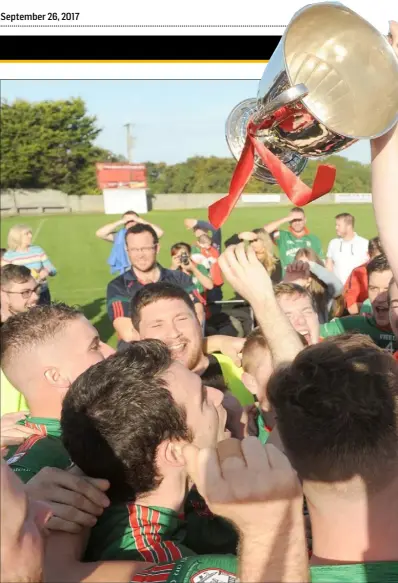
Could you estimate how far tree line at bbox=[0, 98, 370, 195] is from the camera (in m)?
42.8

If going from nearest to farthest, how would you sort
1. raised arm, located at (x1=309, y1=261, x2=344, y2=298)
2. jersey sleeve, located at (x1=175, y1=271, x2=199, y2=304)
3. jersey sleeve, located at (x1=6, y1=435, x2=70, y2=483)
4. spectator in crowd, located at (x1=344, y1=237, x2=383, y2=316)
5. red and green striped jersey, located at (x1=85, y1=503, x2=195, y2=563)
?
red and green striped jersey, located at (x1=85, y1=503, x2=195, y2=563) → jersey sleeve, located at (x1=6, y1=435, x2=70, y2=483) → jersey sleeve, located at (x1=175, y1=271, x2=199, y2=304) → spectator in crowd, located at (x1=344, y1=237, x2=383, y2=316) → raised arm, located at (x1=309, y1=261, x2=344, y2=298)

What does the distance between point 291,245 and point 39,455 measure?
5.71m

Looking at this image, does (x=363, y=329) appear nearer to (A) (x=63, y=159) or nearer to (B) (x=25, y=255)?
(B) (x=25, y=255)

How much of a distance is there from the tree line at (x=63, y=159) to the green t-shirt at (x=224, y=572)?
130 feet

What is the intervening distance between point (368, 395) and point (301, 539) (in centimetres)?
38

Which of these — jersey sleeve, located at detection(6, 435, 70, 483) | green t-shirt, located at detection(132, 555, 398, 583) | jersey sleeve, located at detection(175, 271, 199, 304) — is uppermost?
jersey sleeve, located at detection(175, 271, 199, 304)

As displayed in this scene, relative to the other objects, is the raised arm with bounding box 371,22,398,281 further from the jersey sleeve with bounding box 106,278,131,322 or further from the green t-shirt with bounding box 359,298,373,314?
the jersey sleeve with bounding box 106,278,131,322

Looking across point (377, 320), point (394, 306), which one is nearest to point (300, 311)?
point (394, 306)

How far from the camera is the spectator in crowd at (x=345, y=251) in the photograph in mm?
6941

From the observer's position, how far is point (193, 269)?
6.65m

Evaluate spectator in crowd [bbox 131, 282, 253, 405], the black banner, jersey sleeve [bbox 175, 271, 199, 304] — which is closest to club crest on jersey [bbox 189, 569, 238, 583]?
spectator in crowd [bbox 131, 282, 253, 405]

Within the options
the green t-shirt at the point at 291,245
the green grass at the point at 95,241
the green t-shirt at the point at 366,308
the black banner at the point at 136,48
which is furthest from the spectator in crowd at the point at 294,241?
the black banner at the point at 136,48

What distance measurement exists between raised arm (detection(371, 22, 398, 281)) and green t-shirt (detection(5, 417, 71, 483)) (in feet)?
4.02

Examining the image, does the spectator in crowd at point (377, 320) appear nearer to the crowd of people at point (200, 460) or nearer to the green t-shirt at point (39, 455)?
the crowd of people at point (200, 460)
